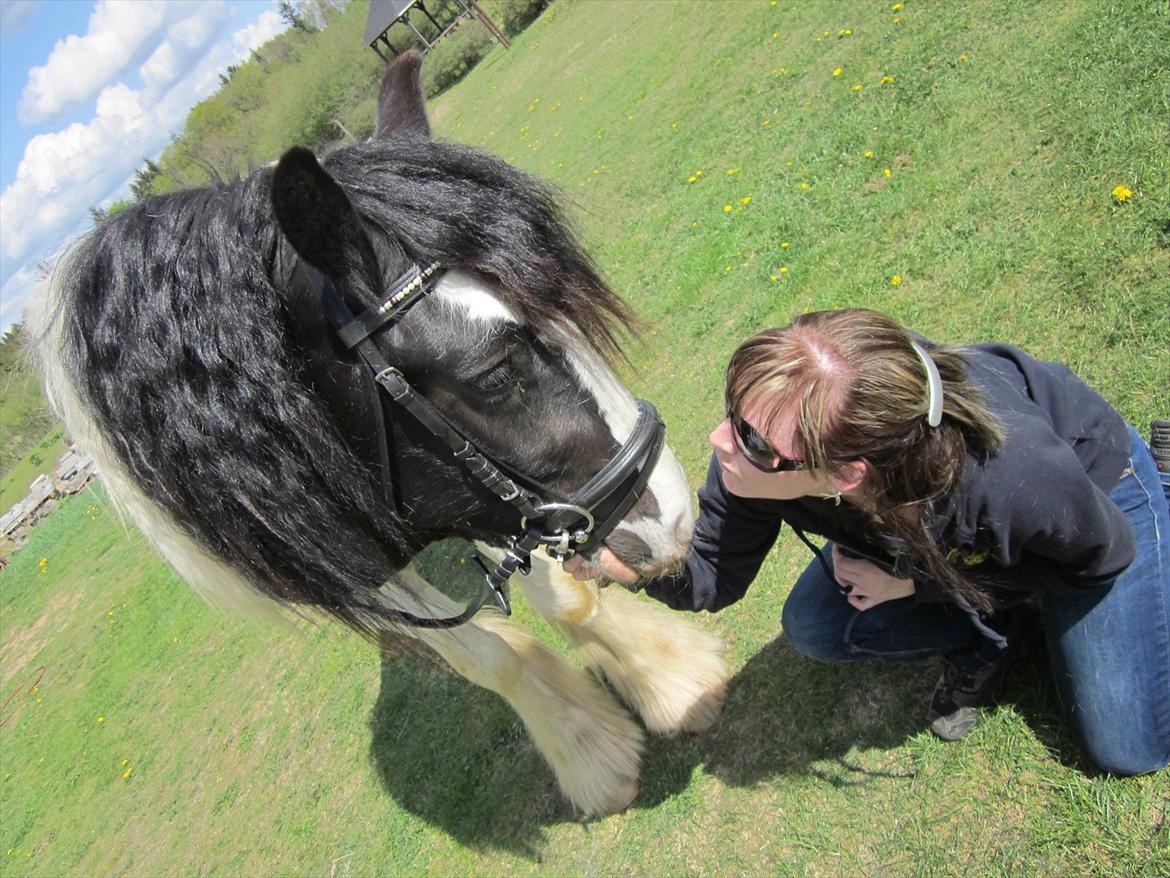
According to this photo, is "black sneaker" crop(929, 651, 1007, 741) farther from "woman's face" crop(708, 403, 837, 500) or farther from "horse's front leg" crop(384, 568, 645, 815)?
"horse's front leg" crop(384, 568, 645, 815)

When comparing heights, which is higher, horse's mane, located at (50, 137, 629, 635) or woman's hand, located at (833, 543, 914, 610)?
horse's mane, located at (50, 137, 629, 635)

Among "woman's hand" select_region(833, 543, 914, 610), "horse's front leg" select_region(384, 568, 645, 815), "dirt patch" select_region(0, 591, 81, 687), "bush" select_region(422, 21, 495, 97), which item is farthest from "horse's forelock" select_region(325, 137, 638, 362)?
"bush" select_region(422, 21, 495, 97)

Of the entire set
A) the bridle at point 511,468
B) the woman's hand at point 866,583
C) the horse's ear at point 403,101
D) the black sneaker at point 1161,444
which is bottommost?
the black sneaker at point 1161,444

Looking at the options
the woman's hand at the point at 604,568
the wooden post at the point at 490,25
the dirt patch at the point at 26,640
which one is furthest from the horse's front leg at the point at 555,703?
Answer: the wooden post at the point at 490,25

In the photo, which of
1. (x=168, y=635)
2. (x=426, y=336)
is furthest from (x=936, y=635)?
(x=168, y=635)

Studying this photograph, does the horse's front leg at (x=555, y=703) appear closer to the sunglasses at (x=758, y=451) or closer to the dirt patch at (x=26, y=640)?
the sunglasses at (x=758, y=451)

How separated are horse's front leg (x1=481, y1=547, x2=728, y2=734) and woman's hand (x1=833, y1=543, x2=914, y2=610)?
845 mm

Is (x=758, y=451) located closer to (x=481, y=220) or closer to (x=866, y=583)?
(x=866, y=583)

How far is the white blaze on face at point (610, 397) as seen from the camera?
1626mm

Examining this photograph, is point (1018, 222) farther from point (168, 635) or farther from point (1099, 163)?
point (168, 635)

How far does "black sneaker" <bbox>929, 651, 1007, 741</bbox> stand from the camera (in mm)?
1958

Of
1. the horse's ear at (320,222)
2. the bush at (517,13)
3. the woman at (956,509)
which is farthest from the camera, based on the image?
the bush at (517,13)

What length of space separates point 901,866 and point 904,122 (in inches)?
173

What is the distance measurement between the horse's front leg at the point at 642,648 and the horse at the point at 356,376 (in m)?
0.87
